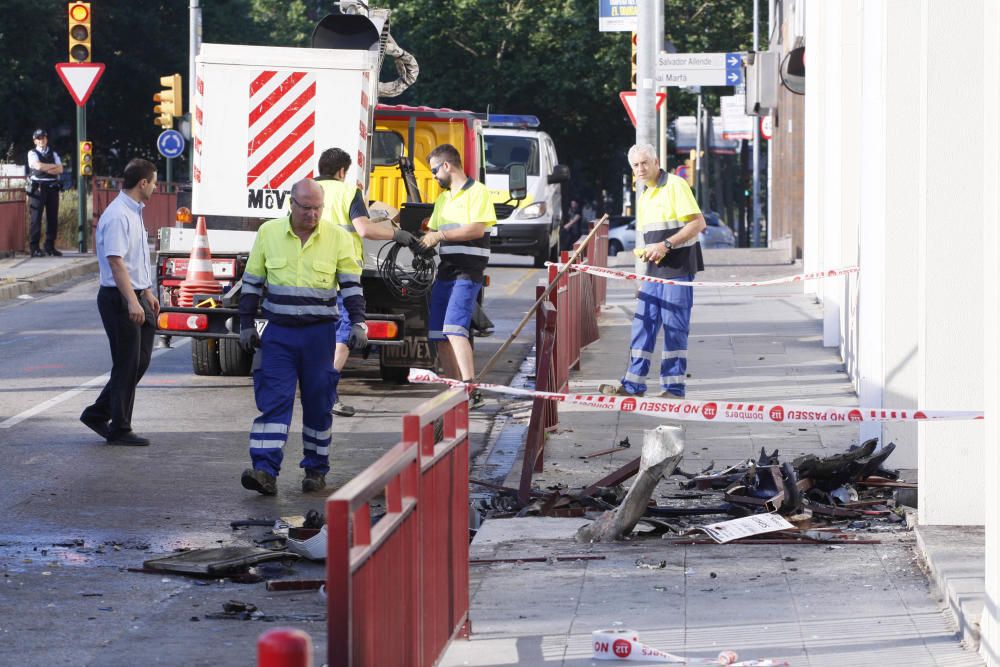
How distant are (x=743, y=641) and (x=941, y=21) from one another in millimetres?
3172

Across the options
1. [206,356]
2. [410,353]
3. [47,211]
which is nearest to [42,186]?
[47,211]

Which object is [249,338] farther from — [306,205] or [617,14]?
[617,14]

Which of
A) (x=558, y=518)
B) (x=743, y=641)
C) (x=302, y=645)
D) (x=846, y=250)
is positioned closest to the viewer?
(x=302, y=645)

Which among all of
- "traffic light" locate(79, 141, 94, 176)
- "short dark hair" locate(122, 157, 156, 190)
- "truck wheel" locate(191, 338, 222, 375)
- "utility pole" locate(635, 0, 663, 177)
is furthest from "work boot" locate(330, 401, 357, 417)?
"traffic light" locate(79, 141, 94, 176)

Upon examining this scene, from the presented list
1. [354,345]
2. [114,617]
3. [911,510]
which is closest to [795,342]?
[354,345]

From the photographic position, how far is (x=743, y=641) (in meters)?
5.78

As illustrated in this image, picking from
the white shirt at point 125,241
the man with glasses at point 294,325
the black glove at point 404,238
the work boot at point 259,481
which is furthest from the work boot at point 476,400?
the work boot at point 259,481

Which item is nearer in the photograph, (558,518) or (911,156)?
(558,518)

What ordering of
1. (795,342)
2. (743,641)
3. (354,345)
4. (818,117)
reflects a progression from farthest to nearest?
(818,117) → (795,342) → (354,345) → (743,641)

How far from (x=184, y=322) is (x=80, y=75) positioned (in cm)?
1376

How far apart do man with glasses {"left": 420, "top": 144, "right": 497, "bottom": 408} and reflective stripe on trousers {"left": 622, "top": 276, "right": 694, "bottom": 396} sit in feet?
4.09

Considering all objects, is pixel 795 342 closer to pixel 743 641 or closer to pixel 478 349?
pixel 478 349

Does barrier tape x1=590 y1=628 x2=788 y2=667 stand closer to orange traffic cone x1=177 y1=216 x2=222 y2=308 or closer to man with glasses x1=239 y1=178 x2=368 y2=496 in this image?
man with glasses x1=239 y1=178 x2=368 y2=496

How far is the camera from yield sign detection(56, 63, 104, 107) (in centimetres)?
2506
